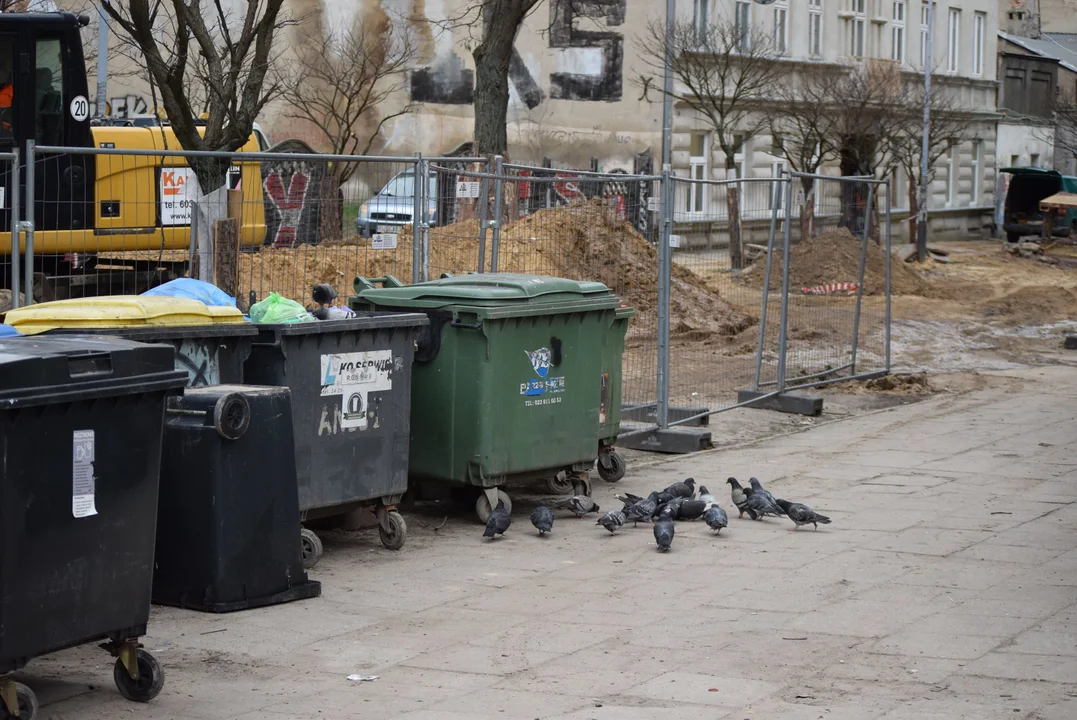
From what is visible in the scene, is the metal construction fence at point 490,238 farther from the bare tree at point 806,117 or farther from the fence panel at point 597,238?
the bare tree at point 806,117

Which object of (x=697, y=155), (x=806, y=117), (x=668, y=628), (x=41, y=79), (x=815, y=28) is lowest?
(x=668, y=628)

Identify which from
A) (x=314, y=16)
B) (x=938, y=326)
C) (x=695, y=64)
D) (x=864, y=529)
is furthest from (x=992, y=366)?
(x=314, y=16)

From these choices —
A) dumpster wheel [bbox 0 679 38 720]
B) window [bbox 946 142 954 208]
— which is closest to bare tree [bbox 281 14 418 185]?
window [bbox 946 142 954 208]

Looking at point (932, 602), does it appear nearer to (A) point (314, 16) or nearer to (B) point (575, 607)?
(B) point (575, 607)

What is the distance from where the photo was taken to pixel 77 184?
13.1 m

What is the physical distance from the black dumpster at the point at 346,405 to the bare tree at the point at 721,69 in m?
24.7

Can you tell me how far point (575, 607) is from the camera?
22.9ft

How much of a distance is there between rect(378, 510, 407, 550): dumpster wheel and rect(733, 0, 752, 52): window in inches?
1127

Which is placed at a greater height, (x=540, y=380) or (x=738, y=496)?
(x=540, y=380)

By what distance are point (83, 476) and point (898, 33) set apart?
4308 centimetres

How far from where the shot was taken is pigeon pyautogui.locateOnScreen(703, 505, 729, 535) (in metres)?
8.50

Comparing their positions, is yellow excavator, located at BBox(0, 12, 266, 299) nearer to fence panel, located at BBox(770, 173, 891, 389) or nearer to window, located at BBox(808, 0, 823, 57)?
fence panel, located at BBox(770, 173, 891, 389)

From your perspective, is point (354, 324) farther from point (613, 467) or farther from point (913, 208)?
point (913, 208)

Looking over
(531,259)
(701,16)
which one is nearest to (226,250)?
(531,259)
